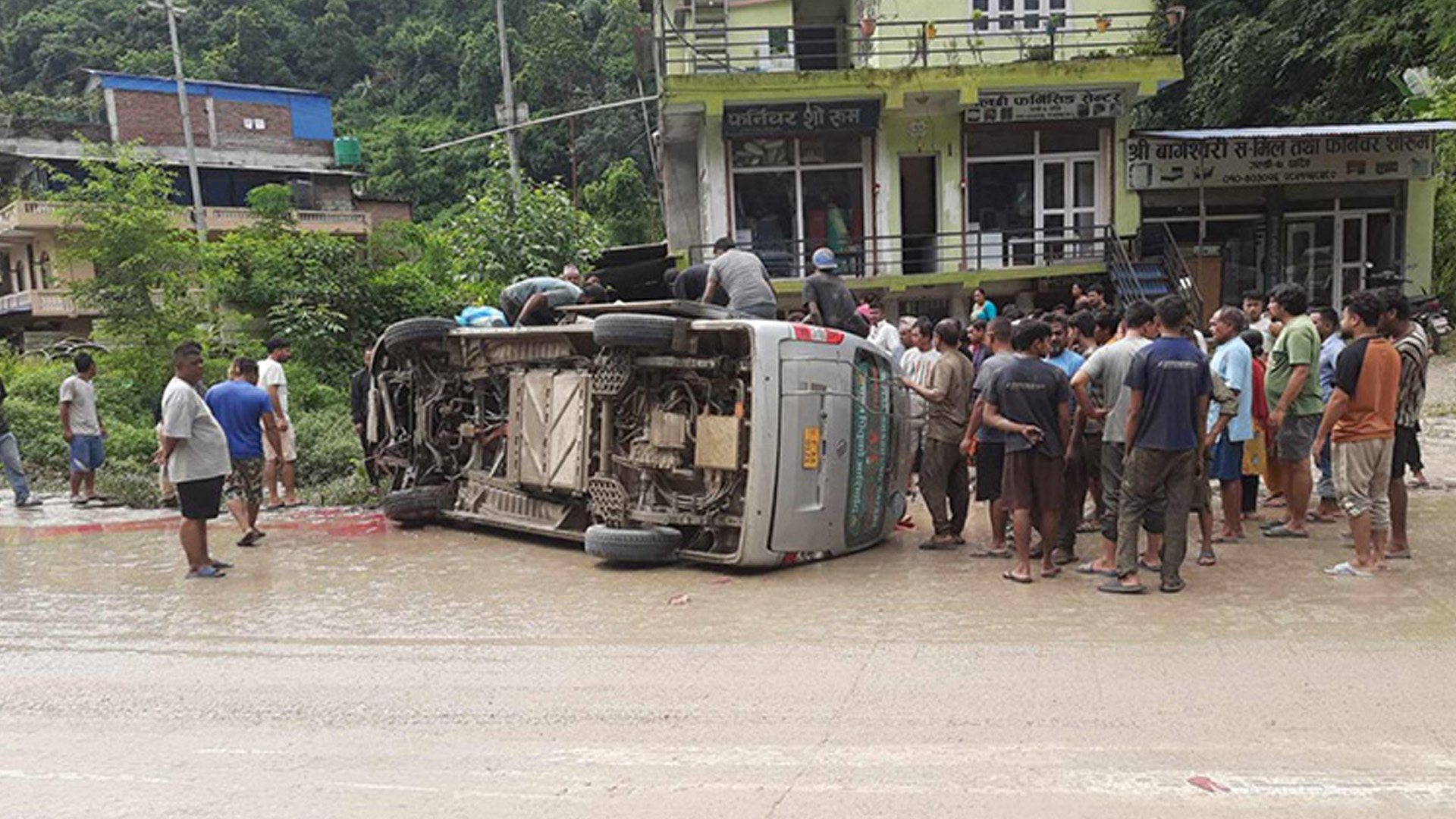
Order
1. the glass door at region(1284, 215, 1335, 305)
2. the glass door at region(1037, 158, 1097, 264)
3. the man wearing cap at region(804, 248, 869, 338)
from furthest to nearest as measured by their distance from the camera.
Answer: the glass door at region(1284, 215, 1335, 305) → the glass door at region(1037, 158, 1097, 264) → the man wearing cap at region(804, 248, 869, 338)

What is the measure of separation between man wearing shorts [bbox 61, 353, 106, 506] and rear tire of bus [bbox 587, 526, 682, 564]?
7.27 m

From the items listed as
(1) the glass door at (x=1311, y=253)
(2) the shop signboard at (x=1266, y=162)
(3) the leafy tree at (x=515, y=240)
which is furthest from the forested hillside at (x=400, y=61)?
(1) the glass door at (x=1311, y=253)

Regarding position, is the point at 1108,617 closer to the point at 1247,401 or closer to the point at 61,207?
the point at 1247,401

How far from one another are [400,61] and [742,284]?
61.1m

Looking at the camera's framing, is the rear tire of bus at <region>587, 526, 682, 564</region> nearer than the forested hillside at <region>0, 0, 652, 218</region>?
Yes

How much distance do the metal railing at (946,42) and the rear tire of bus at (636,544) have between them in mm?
15021

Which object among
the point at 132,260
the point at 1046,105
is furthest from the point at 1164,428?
the point at 132,260

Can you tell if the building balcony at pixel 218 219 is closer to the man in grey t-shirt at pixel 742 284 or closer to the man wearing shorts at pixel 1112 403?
the man in grey t-shirt at pixel 742 284

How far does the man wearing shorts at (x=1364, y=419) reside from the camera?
6.39 meters

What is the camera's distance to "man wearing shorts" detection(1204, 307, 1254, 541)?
7441mm

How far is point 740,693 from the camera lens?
4.98 meters

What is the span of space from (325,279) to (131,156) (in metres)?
4.42

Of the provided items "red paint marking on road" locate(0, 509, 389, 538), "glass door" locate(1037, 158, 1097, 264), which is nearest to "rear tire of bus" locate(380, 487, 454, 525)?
"red paint marking on road" locate(0, 509, 389, 538)

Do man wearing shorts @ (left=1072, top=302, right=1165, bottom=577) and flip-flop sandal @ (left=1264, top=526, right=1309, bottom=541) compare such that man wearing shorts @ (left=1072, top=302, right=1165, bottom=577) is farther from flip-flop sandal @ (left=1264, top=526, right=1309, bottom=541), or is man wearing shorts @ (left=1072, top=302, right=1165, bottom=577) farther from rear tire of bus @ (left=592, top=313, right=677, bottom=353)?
rear tire of bus @ (left=592, top=313, right=677, bottom=353)
